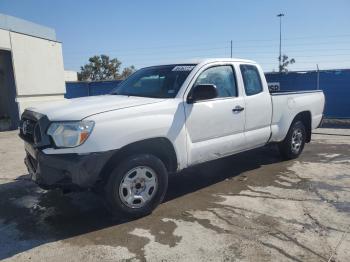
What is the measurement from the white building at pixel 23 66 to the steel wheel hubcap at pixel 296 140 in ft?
33.8

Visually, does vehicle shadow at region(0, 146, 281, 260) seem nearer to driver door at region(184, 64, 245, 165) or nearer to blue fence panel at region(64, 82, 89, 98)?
driver door at region(184, 64, 245, 165)

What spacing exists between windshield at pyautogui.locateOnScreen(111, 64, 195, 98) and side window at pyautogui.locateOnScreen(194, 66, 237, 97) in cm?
24

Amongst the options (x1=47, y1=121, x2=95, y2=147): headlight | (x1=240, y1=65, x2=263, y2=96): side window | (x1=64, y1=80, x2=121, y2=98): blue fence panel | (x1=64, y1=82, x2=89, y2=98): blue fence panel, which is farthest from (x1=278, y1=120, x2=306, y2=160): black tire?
(x1=64, y1=82, x2=89, y2=98): blue fence panel

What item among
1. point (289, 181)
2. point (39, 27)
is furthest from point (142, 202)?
point (39, 27)

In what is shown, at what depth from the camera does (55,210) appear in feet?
15.5

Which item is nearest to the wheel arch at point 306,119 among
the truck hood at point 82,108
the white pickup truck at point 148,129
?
the white pickup truck at point 148,129

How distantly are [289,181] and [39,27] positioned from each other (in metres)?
12.6

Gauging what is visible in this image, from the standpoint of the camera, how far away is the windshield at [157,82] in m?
4.86

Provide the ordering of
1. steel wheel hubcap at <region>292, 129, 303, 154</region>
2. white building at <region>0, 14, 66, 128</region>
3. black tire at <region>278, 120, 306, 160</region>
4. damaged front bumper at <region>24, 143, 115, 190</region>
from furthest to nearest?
white building at <region>0, 14, 66, 128</region>, steel wheel hubcap at <region>292, 129, 303, 154</region>, black tire at <region>278, 120, 306, 160</region>, damaged front bumper at <region>24, 143, 115, 190</region>

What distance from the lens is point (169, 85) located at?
4.93 m

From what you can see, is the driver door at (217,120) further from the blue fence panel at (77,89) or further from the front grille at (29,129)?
→ the blue fence panel at (77,89)

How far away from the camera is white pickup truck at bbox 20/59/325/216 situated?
12.5 feet

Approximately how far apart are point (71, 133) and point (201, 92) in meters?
1.79

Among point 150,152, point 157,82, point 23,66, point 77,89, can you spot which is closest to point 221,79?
point 157,82
